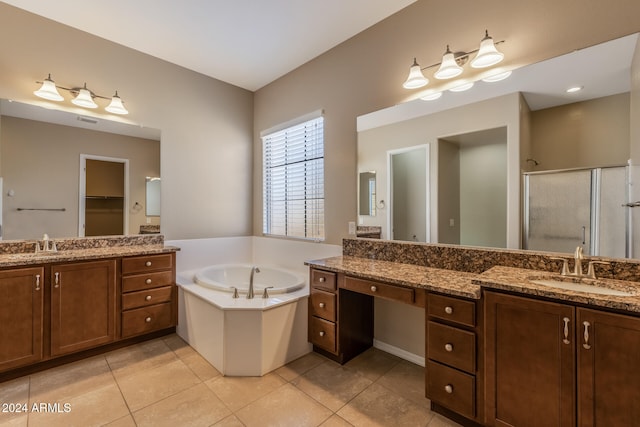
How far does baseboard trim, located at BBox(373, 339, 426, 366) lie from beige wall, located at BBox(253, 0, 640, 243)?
1.03 m

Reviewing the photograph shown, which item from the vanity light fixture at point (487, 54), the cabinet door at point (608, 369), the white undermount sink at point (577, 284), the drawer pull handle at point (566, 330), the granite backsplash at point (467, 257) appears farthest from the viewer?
the vanity light fixture at point (487, 54)

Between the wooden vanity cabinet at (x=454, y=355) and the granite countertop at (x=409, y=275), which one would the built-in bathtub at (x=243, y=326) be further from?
the wooden vanity cabinet at (x=454, y=355)

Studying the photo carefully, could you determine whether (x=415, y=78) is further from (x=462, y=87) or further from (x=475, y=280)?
(x=475, y=280)

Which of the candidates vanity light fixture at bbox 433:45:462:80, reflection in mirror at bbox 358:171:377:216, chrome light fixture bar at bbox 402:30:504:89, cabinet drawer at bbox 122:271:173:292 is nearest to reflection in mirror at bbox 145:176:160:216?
cabinet drawer at bbox 122:271:173:292

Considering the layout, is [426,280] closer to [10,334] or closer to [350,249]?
[350,249]

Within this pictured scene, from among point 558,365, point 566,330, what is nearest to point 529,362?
point 558,365

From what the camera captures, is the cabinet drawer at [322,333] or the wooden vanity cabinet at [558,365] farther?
the cabinet drawer at [322,333]

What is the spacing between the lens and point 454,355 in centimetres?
158

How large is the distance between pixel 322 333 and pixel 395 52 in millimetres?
2400

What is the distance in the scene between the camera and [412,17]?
225cm

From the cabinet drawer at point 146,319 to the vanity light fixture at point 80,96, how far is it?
6.26 feet

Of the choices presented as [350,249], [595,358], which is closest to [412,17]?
[350,249]

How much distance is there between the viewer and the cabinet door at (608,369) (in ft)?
3.64

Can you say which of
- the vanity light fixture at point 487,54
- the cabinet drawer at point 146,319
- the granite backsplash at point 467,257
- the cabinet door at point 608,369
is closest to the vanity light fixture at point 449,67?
the vanity light fixture at point 487,54
